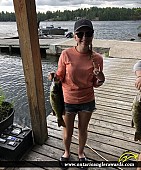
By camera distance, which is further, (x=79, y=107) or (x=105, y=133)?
(x=105, y=133)

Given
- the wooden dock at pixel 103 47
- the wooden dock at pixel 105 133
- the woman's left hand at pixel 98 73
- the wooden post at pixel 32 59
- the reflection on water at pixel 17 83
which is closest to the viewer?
the woman's left hand at pixel 98 73

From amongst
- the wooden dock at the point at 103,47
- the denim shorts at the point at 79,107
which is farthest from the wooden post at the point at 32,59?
the wooden dock at the point at 103,47

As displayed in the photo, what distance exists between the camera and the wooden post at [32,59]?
6.37 ft

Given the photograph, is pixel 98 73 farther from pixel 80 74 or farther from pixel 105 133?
pixel 105 133

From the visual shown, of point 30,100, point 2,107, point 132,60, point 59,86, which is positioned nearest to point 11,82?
point 132,60

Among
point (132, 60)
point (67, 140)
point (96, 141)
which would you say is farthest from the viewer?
point (132, 60)

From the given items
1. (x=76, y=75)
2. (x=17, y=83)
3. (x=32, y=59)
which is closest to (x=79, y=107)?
(x=76, y=75)

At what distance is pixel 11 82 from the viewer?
8.27 m

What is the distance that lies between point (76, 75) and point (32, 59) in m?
0.56

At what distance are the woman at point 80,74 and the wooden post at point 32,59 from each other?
0.37 metres

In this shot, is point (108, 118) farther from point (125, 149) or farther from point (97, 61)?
point (97, 61)

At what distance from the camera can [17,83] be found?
8.11 m

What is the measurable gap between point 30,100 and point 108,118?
1508 millimetres

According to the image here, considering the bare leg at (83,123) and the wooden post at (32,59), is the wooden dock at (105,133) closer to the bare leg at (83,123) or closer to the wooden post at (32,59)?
the wooden post at (32,59)
